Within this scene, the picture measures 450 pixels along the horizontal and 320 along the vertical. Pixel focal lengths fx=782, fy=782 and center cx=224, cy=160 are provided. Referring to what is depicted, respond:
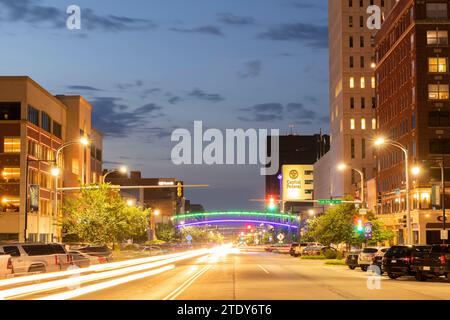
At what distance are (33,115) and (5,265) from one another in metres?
61.9

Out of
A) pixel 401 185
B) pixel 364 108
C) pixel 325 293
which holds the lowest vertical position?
pixel 325 293

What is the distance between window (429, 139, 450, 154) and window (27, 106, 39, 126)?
47135 mm

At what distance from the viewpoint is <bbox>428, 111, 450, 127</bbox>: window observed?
89375mm

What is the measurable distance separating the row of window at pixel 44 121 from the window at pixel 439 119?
47062mm

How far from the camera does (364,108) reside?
463ft

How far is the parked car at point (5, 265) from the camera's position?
35.4 m

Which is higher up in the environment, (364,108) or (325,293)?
(364,108)

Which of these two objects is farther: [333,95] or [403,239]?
[333,95]

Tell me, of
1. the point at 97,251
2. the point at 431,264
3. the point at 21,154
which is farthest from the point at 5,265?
the point at 21,154
